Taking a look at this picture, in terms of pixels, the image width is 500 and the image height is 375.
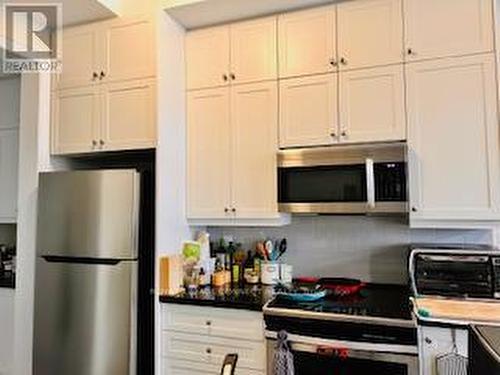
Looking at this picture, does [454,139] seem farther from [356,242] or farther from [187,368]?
[187,368]

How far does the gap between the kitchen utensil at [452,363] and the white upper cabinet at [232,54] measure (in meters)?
1.83

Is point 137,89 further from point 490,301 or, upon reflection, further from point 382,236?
point 490,301

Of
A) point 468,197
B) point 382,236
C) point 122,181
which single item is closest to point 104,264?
point 122,181

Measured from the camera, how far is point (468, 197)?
2131mm

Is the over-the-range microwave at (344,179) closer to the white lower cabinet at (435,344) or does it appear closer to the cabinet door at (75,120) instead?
the white lower cabinet at (435,344)

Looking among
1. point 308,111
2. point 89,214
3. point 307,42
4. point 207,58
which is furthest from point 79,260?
point 307,42

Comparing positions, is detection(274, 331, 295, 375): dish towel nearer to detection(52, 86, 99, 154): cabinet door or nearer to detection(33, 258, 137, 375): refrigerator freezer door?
detection(33, 258, 137, 375): refrigerator freezer door

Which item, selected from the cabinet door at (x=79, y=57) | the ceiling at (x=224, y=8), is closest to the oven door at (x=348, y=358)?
the ceiling at (x=224, y=8)

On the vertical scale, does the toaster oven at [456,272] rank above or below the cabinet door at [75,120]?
below

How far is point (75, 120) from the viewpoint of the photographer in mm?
2836

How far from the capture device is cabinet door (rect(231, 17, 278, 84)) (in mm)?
2613

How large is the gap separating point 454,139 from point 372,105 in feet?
1.60

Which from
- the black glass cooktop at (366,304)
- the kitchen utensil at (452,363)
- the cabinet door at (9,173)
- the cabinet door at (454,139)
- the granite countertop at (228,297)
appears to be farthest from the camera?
the cabinet door at (9,173)

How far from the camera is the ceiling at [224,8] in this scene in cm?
249
